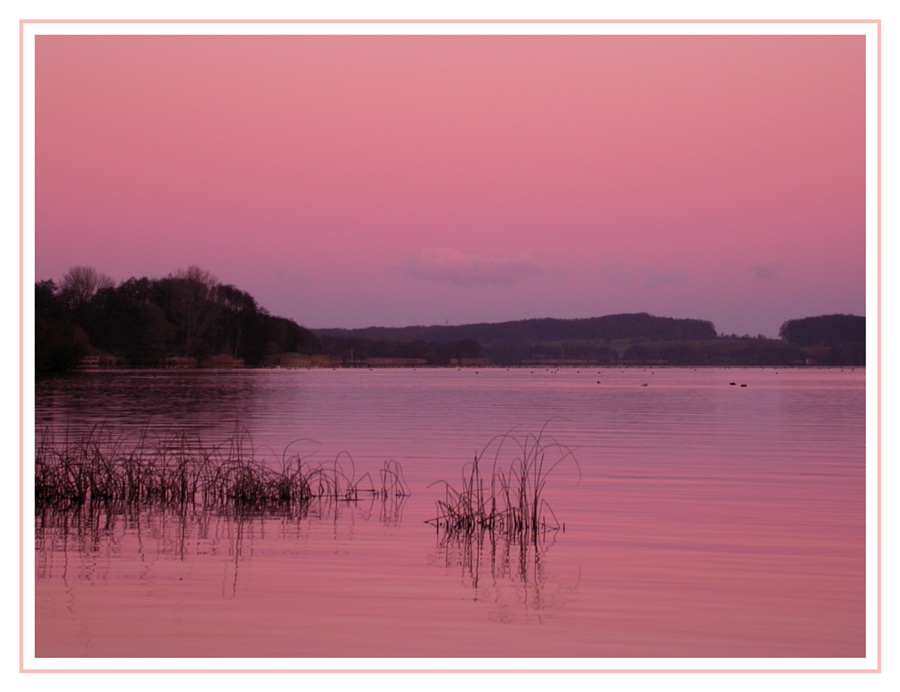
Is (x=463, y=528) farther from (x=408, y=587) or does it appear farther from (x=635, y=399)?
(x=635, y=399)

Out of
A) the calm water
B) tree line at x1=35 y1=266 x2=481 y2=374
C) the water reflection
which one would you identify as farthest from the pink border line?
tree line at x1=35 y1=266 x2=481 y2=374

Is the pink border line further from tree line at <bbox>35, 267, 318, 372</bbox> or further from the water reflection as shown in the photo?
tree line at <bbox>35, 267, 318, 372</bbox>

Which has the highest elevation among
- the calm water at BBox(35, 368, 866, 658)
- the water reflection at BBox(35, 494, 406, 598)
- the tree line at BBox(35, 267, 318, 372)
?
the tree line at BBox(35, 267, 318, 372)

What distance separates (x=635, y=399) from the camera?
2525 inches

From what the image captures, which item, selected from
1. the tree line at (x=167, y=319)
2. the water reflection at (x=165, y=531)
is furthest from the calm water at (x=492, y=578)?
the tree line at (x=167, y=319)

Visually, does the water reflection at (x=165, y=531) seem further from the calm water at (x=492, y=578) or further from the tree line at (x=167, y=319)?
the tree line at (x=167, y=319)
